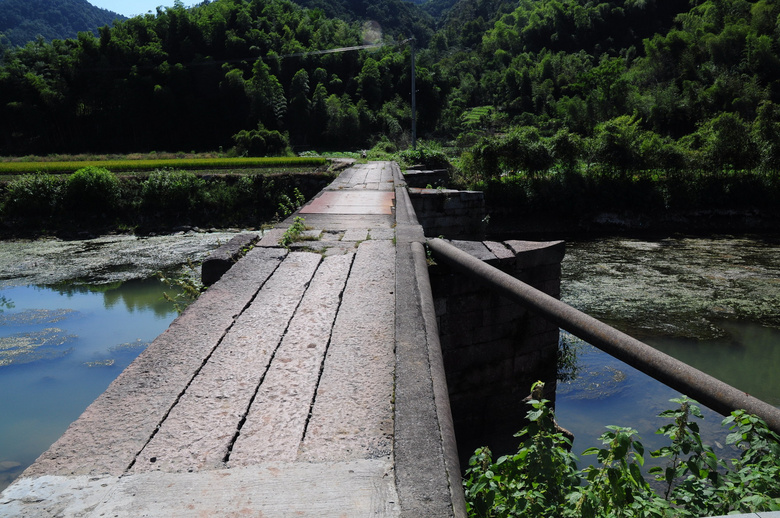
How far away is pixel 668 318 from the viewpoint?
11703 millimetres

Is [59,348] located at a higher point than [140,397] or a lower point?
lower

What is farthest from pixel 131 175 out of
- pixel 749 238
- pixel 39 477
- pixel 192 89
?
pixel 192 89

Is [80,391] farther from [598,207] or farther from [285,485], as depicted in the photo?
[598,207]

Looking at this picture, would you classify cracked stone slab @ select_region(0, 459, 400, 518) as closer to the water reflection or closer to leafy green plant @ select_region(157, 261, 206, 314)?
leafy green plant @ select_region(157, 261, 206, 314)

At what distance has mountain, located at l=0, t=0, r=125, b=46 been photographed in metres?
149

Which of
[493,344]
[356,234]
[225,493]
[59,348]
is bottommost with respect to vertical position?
[59,348]

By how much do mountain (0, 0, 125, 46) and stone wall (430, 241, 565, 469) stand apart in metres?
175

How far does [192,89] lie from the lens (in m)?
53.8

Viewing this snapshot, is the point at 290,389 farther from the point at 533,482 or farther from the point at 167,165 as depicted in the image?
the point at 167,165

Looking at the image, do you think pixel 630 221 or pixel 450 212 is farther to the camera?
pixel 630 221

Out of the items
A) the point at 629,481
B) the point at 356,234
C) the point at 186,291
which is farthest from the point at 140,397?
the point at 356,234

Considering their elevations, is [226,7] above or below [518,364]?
above

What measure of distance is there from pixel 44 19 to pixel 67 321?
18871 cm

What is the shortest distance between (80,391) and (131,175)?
16939 mm
